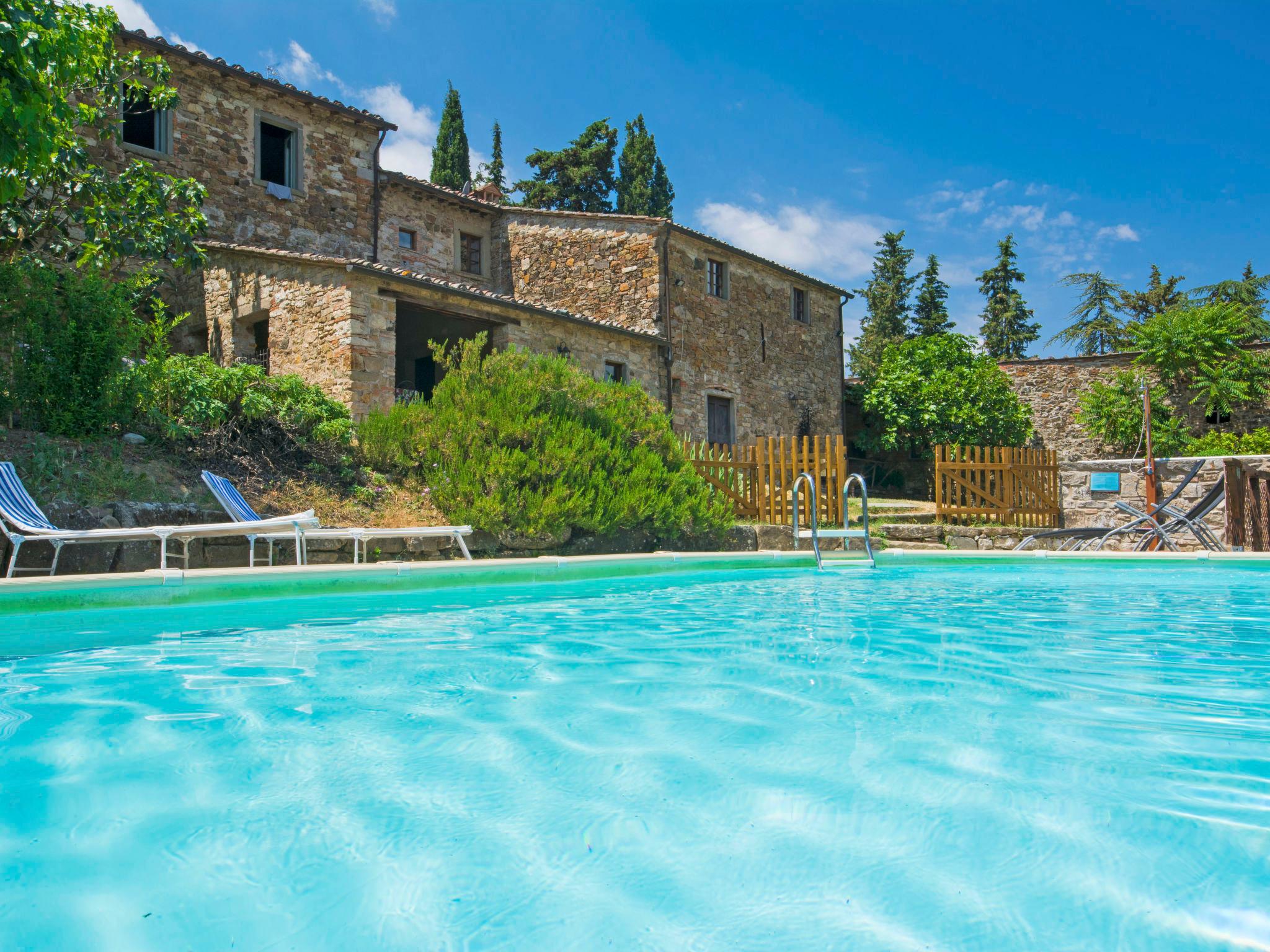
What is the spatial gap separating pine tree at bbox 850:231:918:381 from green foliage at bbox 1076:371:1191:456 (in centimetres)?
1064

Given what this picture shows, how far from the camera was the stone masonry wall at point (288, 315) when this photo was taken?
10.5m

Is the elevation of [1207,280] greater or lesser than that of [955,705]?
greater

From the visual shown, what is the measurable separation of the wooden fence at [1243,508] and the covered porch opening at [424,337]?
10.3 m

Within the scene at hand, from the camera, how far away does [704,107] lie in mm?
16594

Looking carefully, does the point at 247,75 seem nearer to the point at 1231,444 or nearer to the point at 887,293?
the point at 1231,444

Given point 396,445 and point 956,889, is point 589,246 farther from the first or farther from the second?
point 956,889

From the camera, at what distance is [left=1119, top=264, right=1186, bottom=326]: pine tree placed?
82.9 feet

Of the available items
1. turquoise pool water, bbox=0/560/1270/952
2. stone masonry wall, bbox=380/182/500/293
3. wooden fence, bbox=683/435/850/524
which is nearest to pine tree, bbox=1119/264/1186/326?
wooden fence, bbox=683/435/850/524

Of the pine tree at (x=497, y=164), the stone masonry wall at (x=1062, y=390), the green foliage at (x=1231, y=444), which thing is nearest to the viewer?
the green foliage at (x=1231, y=444)

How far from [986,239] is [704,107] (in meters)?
18.3

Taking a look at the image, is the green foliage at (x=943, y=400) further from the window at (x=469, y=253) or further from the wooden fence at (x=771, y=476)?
the window at (x=469, y=253)

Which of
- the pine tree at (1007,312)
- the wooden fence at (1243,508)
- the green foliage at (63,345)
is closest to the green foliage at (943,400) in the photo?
the wooden fence at (1243,508)

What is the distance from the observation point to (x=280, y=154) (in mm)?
14031

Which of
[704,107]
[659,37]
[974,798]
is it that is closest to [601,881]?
[974,798]
